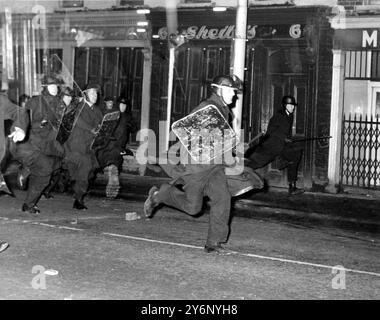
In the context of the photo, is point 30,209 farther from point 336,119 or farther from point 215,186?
point 336,119

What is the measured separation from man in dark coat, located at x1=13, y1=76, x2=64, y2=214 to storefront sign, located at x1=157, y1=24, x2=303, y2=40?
713 centimetres

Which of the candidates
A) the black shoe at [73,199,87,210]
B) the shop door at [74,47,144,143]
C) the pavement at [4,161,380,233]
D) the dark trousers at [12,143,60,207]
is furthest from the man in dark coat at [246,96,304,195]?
the shop door at [74,47,144,143]

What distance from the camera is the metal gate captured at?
14305 mm

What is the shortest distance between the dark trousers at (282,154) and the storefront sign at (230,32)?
2.89 meters

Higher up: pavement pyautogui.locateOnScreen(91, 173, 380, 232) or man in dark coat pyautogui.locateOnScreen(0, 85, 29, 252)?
man in dark coat pyautogui.locateOnScreen(0, 85, 29, 252)

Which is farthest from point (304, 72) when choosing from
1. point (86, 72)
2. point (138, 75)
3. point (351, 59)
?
point (86, 72)

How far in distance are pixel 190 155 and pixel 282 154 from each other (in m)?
6.87

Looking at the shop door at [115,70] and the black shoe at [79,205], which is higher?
the shop door at [115,70]

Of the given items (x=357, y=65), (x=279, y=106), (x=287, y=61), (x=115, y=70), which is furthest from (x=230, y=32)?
(x=115, y=70)

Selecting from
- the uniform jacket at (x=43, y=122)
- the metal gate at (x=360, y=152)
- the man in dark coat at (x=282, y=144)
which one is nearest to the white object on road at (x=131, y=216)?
the uniform jacket at (x=43, y=122)

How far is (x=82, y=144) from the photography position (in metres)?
10.2

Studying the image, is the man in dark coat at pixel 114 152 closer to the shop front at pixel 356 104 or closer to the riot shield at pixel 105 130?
the riot shield at pixel 105 130

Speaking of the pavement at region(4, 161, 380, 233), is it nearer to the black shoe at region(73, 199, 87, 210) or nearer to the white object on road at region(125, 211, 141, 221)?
the black shoe at region(73, 199, 87, 210)

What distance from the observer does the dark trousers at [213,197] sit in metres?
7.09
